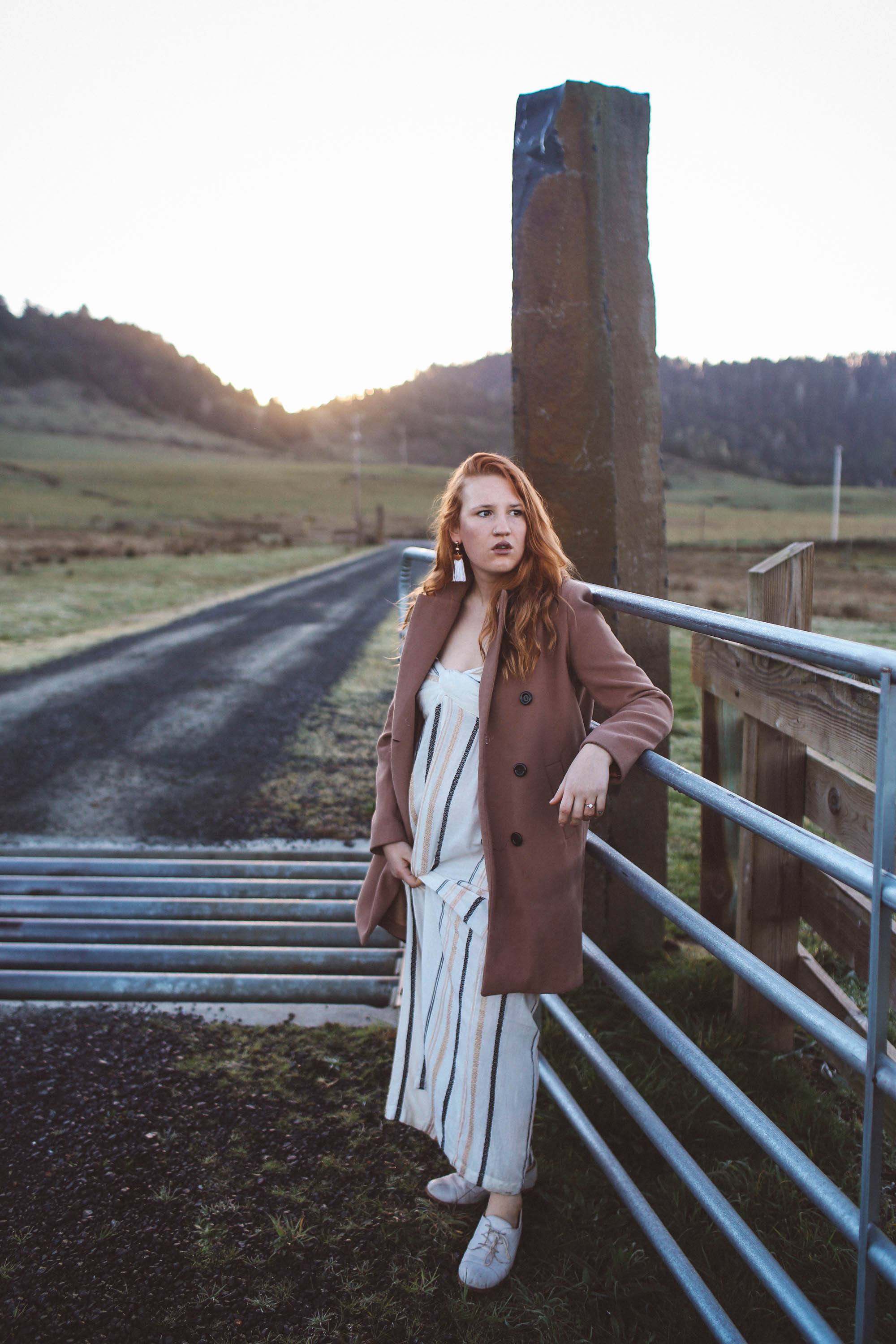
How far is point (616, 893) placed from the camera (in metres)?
3.16

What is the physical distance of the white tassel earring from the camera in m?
1.99

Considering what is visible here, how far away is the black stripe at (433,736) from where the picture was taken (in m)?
1.99

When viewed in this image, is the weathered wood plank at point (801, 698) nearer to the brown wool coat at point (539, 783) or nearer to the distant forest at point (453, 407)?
the brown wool coat at point (539, 783)

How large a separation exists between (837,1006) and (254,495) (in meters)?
81.9

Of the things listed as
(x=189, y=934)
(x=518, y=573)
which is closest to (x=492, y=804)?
(x=518, y=573)

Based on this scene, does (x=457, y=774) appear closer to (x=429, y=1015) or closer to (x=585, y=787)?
(x=585, y=787)

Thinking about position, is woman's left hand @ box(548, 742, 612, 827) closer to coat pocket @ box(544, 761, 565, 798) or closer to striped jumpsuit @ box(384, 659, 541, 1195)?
coat pocket @ box(544, 761, 565, 798)

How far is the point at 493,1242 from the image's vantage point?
1.93 metres

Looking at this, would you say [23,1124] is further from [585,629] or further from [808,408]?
[808,408]

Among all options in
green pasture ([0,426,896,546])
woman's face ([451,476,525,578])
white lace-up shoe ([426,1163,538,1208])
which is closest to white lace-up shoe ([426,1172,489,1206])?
white lace-up shoe ([426,1163,538,1208])

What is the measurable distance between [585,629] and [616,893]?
1.58 m

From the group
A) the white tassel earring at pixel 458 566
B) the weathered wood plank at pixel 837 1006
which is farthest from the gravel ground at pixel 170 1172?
the white tassel earring at pixel 458 566

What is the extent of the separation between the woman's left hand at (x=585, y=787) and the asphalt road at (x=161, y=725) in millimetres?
3327

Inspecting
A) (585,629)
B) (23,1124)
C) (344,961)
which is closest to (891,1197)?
(585,629)
